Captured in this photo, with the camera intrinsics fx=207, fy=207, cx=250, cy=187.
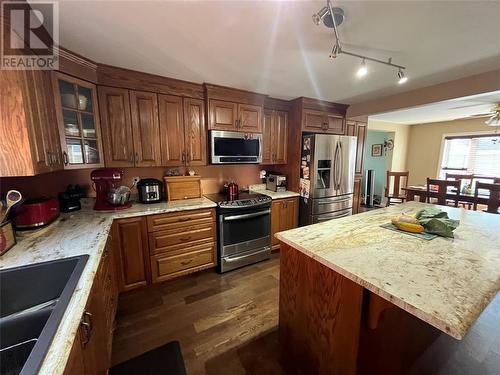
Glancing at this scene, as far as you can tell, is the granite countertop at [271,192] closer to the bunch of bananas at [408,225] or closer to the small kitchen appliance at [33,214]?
the bunch of bananas at [408,225]

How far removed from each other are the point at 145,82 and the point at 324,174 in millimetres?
2610

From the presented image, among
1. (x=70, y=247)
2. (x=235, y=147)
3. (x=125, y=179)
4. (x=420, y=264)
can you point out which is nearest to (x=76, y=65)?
(x=125, y=179)

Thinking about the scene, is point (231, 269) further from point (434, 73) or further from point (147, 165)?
point (434, 73)

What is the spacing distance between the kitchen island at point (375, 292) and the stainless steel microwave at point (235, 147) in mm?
1534

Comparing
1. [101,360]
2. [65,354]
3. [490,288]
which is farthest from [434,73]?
[101,360]

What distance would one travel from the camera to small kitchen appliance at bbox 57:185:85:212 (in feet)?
6.46

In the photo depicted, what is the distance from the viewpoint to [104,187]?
2.12 metres

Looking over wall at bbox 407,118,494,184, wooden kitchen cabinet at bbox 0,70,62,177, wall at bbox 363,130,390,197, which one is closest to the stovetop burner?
wooden kitchen cabinet at bbox 0,70,62,177

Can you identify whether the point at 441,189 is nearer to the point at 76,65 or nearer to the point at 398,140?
the point at 398,140

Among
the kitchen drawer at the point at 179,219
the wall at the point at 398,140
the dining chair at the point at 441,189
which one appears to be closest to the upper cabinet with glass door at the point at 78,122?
the kitchen drawer at the point at 179,219

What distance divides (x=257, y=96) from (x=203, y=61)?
1.09 metres

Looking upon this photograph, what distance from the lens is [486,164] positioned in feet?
15.8

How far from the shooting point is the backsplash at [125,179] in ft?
5.80

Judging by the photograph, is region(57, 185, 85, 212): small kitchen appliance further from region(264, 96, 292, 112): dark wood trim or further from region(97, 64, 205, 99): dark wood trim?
region(264, 96, 292, 112): dark wood trim
